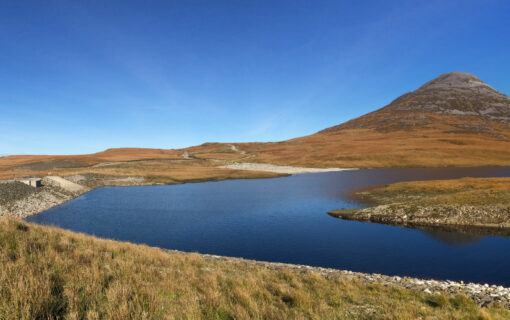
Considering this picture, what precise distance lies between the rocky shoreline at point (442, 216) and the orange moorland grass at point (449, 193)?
5.95 feet

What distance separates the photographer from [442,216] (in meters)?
29.9

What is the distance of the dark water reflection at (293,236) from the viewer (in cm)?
1961

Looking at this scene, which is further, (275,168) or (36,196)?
(275,168)

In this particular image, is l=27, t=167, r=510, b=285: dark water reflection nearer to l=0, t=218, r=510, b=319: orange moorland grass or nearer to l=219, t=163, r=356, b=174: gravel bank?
l=0, t=218, r=510, b=319: orange moorland grass

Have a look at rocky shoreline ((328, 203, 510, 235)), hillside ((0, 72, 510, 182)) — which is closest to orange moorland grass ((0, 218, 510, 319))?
rocky shoreline ((328, 203, 510, 235))

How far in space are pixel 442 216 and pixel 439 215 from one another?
34 cm

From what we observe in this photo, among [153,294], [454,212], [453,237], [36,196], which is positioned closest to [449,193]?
[454,212]

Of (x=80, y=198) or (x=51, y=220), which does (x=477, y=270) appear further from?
(x=80, y=198)

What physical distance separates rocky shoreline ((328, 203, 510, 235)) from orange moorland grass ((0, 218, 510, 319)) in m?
22.1

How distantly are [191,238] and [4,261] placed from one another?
764 inches

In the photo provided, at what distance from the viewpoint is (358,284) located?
12078 millimetres

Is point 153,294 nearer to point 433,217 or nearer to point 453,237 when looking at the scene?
point 453,237

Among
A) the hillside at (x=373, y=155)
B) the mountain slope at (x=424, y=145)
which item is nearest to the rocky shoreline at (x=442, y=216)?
the hillside at (x=373, y=155)

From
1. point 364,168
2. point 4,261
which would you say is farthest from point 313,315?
point 364,168
